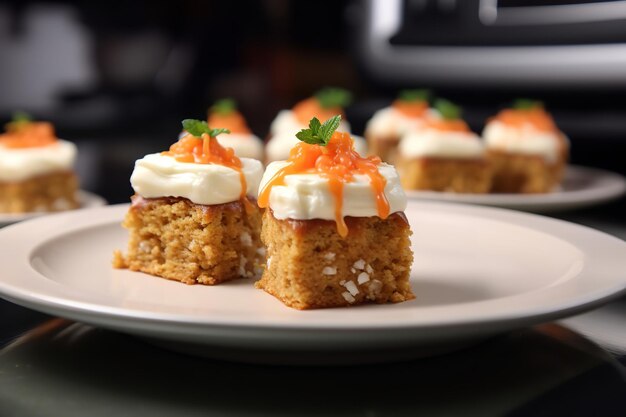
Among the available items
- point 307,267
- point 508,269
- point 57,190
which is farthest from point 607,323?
point 57,190

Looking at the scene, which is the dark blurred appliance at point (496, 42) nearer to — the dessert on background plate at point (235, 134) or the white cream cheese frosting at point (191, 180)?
the dessert on background plate at point (235, 134)

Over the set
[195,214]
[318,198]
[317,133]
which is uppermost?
[317,133]

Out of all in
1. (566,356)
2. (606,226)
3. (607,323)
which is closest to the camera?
(566,356)

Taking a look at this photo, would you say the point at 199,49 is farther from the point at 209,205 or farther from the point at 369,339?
the point at 369,339

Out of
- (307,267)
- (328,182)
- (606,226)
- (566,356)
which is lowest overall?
(606,226)

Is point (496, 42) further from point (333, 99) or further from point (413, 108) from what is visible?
point (333, 99)

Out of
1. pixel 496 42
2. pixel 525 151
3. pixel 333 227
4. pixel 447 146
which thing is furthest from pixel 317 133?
pixel 496 42

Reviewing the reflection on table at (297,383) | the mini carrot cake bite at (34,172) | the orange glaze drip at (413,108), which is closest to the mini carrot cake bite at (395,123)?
the orange glaze drip at (413,108)
